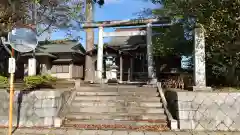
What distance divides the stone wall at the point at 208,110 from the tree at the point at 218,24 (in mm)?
2483

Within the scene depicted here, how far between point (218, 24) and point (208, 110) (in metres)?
3.68

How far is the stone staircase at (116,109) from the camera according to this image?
31.2 feet

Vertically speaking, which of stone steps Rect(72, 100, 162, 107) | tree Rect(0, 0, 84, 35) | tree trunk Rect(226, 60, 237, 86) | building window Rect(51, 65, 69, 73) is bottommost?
stone steps Rect(72, 100, 162, 107)

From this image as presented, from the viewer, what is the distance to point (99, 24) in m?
17.7

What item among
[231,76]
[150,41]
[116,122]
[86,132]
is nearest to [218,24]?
[231,76]

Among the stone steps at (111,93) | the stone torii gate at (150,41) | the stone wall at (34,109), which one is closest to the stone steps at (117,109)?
the stone wall at (34,109)

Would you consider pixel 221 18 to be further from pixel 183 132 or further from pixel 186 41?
pixel 183 132

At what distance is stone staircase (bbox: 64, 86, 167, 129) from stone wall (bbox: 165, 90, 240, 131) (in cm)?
90

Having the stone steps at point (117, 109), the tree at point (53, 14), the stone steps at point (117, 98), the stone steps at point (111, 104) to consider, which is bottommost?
the stone steps at point (117, 109)

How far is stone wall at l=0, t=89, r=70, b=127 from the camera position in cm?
956

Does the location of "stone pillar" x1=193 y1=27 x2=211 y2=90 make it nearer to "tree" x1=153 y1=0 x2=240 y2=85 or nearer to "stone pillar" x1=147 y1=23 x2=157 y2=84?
"tree" x1=153 y1=0 x2=240 y2=85

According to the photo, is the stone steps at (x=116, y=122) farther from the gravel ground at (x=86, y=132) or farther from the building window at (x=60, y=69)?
the building window at (x=60, y=69)

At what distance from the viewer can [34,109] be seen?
9.68 m

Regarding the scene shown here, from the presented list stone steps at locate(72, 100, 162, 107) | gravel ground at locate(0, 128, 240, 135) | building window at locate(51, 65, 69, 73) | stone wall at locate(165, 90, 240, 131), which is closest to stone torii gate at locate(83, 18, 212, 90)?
stone wall at locate(165, 90, 240, 131)
